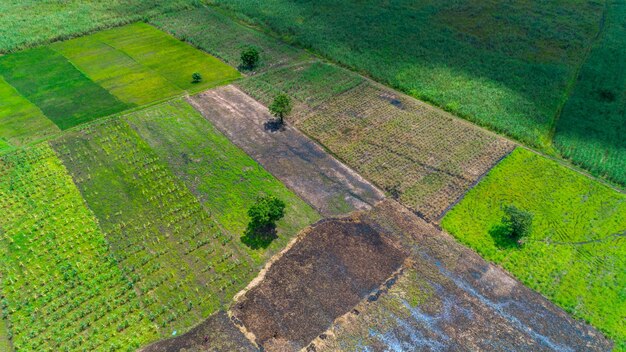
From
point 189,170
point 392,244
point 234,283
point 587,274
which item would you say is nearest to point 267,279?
point 234,283

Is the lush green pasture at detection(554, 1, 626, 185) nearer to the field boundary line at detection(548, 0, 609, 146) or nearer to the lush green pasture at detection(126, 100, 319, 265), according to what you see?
the field boundary line at detection(548, 0, 609, 146)

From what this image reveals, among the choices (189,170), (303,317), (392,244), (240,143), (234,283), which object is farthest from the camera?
(240,143)

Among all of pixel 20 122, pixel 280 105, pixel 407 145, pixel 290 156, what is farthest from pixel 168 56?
pixel 407 145

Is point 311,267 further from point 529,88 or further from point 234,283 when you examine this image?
point 529,88

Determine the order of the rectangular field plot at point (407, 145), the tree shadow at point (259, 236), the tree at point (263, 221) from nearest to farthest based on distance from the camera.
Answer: the tree at point (263, 221) < the tree shadow at point (259, 236) < the rectangular field plot at point (407, 145)

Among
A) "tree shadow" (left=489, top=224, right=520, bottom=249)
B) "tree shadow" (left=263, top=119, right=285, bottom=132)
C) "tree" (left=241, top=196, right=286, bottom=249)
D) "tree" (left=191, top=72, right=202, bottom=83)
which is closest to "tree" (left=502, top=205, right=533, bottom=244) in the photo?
"tree shadow" (left=489, top=224, right=520, bottom=249)

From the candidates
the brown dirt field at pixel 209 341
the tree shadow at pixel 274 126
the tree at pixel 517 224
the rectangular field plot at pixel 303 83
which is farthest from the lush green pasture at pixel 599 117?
the brown dirt field at pixel 209 341

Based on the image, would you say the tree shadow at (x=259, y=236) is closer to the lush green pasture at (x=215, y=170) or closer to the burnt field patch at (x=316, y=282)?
the lush green pasture at (x=215, y=170)
